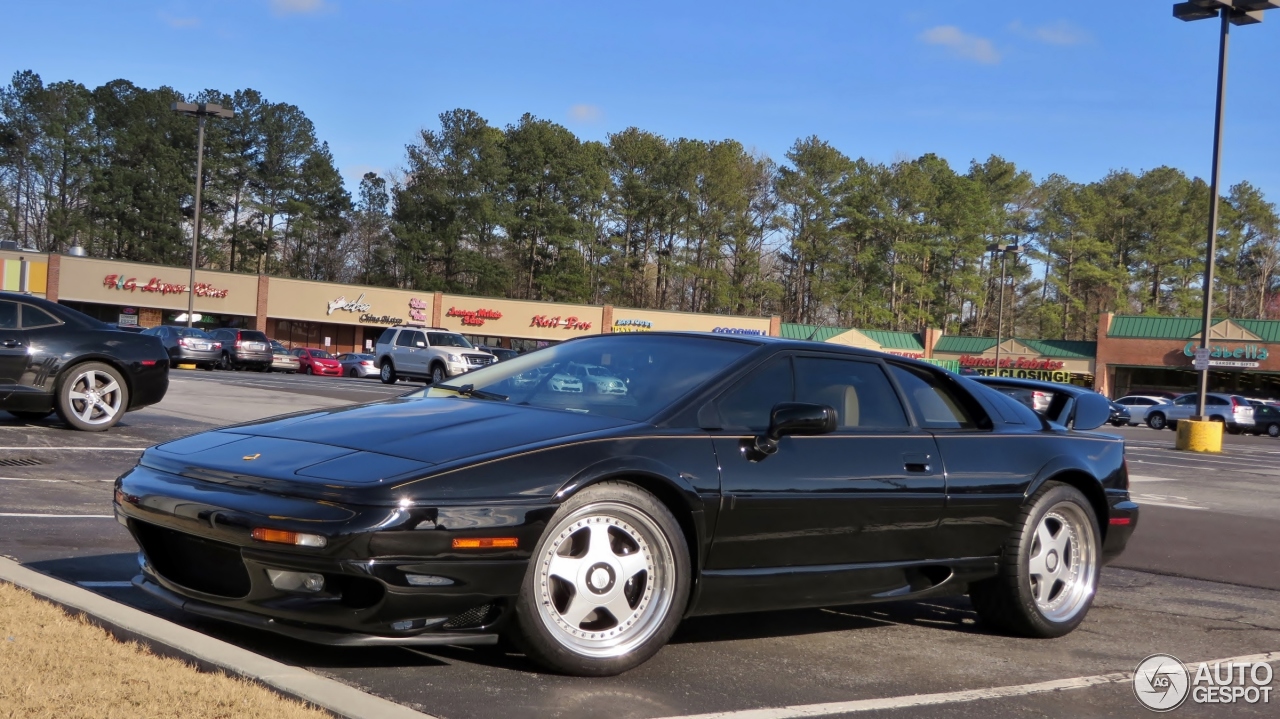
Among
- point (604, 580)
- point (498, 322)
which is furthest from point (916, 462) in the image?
point (498, 322)

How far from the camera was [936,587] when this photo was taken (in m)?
5.39

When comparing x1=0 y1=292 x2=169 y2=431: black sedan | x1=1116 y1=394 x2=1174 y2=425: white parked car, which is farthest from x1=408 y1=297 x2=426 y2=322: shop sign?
x1=0 y1=292 x2=169 y2=431: black sedan

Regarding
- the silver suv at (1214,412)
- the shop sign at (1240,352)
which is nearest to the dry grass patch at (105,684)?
the silver suv at (1214,412)

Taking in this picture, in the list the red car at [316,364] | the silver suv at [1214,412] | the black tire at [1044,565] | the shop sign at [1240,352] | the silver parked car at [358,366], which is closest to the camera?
the black tire at [1044,565]

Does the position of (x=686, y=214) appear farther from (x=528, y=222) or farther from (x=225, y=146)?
(x=225, y=146)

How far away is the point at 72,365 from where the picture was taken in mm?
11906

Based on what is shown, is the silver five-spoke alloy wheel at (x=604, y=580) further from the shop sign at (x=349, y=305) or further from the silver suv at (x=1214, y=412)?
the shop sign at (x=349, y=305)

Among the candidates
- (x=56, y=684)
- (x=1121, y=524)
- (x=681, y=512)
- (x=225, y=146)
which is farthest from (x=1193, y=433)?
(x=225, y=146)

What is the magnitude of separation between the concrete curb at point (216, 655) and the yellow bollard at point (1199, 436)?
2510cm

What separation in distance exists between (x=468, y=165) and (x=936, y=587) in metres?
79.4

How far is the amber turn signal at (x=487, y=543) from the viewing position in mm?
3959

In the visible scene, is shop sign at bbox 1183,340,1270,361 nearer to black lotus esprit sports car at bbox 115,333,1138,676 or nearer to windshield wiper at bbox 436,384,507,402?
black lotus esprit sports car at bbox 115,333,1138,676

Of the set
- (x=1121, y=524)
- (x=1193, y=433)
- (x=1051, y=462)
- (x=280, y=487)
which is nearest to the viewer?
(x=280, y=487)

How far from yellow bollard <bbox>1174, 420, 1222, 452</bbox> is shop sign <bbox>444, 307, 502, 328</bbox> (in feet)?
162
